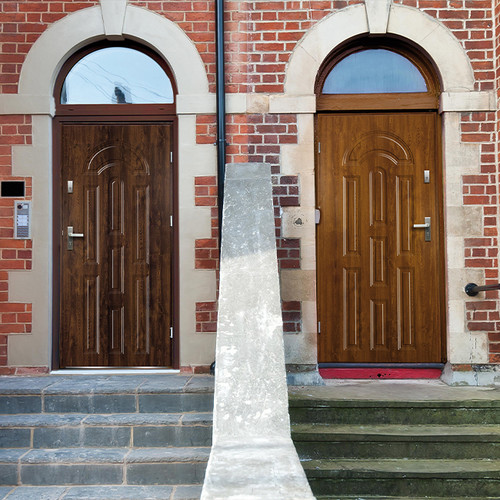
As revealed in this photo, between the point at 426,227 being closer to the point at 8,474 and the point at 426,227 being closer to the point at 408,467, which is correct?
the point at 408,467

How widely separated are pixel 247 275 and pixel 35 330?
2316mm

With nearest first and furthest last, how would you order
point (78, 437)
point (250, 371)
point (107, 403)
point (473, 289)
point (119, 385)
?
point (250, 371)
point (78, 437)
point (107, 403)
point (119, 385)
point (473, 289)

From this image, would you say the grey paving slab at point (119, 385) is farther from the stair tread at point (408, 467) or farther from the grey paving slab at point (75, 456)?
the stair tread at point (408, 467)

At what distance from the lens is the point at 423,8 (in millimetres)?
4680

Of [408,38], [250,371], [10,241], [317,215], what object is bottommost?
[250,371]

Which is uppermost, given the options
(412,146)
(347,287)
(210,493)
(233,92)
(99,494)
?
(233,92)

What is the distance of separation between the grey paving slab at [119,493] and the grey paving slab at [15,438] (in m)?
0.50

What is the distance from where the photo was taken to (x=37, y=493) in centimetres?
330

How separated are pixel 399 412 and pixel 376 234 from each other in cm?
153

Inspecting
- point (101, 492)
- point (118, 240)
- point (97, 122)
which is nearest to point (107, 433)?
point (101, 492)

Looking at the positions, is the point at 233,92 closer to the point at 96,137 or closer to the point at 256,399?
the point at 96,137

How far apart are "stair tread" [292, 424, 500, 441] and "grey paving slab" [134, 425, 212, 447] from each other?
0.56m

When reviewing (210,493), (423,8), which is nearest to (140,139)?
(423,8)

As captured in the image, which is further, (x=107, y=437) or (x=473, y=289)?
(x=473, y=289)
